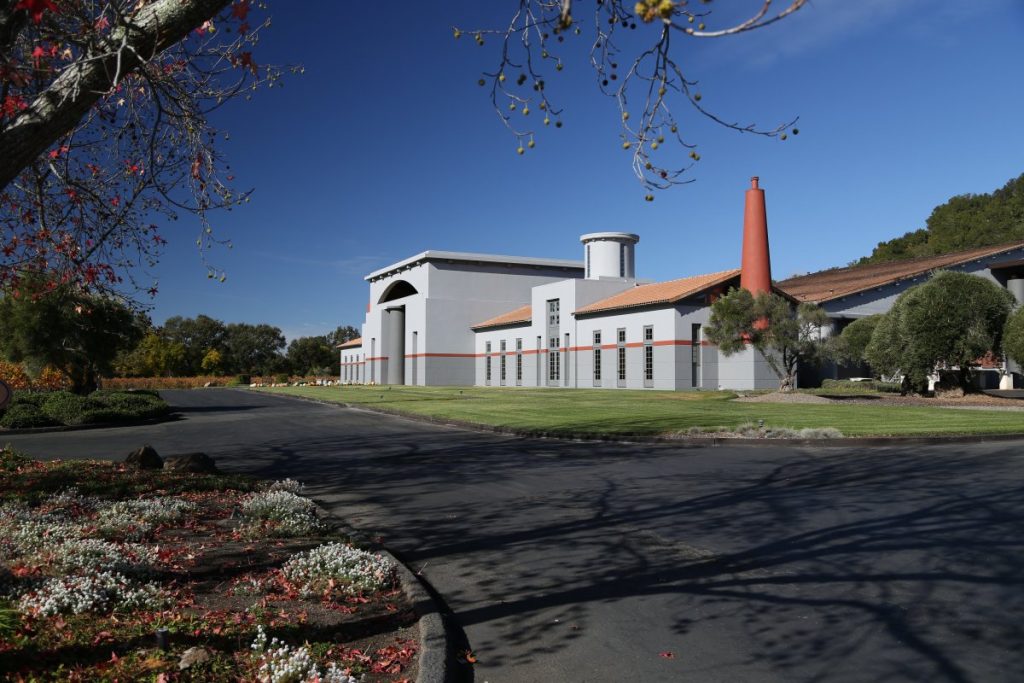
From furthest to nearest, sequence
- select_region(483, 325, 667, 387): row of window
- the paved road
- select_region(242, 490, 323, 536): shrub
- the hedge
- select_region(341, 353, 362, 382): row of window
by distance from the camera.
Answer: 1. select_region(341, 353, 362, 382): row of window
2. select_region(483, 325, 667, 387): row of window
3. the hedge
4. select_region(242, 490, 323, 536): shrub
5. the paved road

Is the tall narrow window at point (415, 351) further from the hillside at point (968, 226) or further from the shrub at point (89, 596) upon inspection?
the shrub at point (89, 596)

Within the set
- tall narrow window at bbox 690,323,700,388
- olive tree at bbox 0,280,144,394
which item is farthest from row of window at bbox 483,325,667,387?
olive tree at bbox 0,280,144,394

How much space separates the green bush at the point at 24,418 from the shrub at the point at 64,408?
23 centimetres

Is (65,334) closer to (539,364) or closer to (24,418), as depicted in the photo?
(24,418)

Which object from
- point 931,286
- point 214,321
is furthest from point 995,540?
point 214,321

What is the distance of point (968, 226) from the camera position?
250 feet

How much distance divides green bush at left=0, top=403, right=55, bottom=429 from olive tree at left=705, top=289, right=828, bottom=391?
89.1 feet

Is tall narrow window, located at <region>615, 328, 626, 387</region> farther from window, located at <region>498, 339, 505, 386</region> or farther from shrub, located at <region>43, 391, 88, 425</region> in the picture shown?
shrub, located at <region>43, 391, 88, 425</region>

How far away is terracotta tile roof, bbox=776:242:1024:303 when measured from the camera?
47594mm

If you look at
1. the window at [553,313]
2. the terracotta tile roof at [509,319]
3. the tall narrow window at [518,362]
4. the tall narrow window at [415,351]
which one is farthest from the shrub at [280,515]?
the tall narrow window at [415,351]

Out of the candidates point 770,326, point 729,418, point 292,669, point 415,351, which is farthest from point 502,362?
point 292,669

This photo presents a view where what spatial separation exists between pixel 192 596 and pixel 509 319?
54.5 m

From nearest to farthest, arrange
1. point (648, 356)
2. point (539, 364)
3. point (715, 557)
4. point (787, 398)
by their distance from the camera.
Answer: point (715, 557), point (787, 398), point (648, 356), point (539, 364)

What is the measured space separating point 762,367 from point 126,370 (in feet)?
253
